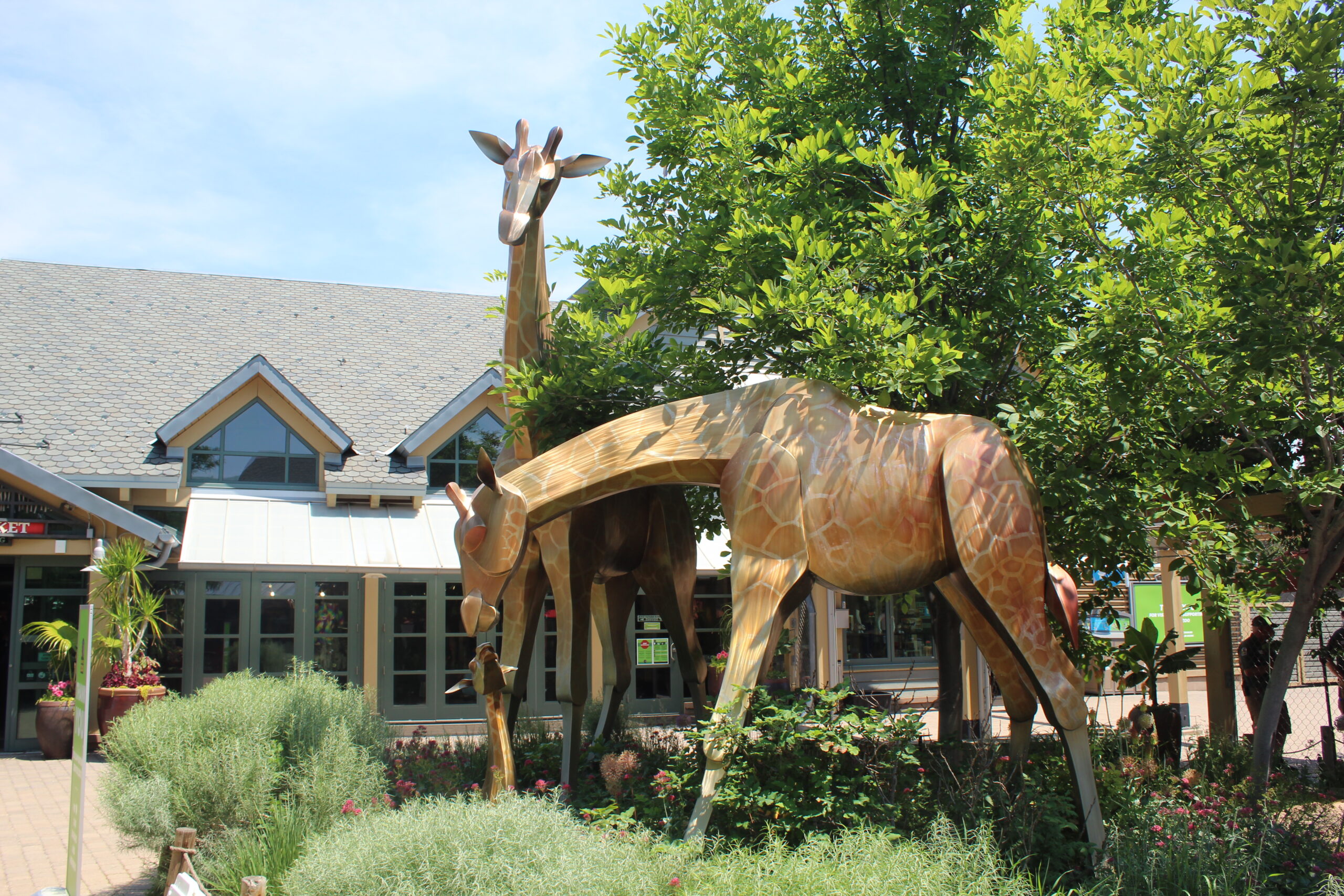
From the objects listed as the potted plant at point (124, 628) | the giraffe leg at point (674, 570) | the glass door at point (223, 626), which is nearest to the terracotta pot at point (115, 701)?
the potted plant at point (124, 628)

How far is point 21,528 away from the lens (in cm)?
1299

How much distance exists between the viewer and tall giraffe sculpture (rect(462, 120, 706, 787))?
7.22 metres

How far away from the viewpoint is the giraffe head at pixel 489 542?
19.7 feet

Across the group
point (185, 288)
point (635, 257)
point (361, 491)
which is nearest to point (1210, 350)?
point (635, 257)

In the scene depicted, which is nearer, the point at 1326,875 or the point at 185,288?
the point at 1326,875

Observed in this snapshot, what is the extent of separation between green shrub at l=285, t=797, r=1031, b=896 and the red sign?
10.1 m

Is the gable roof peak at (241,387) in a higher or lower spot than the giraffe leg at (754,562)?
higher

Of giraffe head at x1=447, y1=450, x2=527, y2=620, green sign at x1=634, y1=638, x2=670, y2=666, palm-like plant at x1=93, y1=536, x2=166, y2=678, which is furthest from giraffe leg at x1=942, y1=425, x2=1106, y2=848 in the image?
green sign at x1=634, y1=638, x2=670, y2=666

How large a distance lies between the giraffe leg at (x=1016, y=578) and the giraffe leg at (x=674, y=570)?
2.80 meters

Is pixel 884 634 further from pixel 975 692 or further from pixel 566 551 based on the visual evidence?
pixel 566 551

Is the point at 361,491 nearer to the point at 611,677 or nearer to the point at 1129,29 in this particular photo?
the point at 611,677

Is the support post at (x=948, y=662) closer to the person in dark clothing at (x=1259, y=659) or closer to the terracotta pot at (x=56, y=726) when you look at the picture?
the person in dark clothing at (x=1259, y=659)

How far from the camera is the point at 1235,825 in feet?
19.2

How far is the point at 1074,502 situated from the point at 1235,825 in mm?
2222
